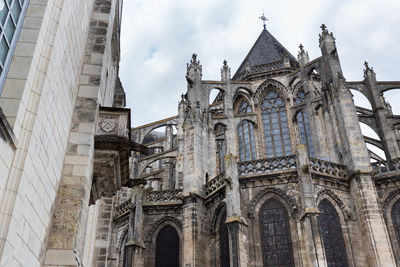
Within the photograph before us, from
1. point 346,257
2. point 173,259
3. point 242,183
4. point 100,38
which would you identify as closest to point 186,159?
point 242,183

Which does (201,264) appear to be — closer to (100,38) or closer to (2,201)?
(100,38)

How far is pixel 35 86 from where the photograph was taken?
5.15 m

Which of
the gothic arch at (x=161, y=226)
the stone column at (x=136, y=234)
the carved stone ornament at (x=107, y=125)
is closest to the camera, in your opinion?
the carved stone ornament at (x=107, y=125)

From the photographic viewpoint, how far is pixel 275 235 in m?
16.0

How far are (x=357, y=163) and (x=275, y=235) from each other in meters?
4.58

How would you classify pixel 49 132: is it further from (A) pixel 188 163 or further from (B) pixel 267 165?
(A) pixel 188 163

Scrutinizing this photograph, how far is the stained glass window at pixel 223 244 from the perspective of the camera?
16.6 metres

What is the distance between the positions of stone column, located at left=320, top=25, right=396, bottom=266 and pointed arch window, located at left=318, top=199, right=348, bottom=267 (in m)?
0.83

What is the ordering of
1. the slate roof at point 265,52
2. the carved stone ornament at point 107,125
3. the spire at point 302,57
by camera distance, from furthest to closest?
the slate roof at point 265,52 < the spire at point 302,57 < the carved stone ornament at point 107,125

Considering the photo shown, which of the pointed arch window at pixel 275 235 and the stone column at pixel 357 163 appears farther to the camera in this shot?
the pointed arch window at pixel 275 235

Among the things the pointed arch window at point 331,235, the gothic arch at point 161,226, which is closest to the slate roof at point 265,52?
the gothic arch at point 161,226

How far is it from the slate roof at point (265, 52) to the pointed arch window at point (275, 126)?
4.07 meters

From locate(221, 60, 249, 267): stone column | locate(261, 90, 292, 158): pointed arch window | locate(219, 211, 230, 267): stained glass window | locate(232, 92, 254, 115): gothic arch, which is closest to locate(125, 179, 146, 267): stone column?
locate(219, 211, 230, 267): stained glass window

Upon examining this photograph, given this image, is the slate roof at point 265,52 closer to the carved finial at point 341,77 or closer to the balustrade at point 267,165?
the carved finial at point 341,77
